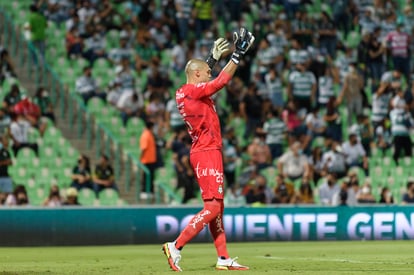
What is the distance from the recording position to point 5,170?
931 inches

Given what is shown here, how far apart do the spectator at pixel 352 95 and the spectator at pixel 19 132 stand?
8.04 metres

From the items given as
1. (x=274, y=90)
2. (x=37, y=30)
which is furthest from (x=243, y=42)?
(x=37, y=30)

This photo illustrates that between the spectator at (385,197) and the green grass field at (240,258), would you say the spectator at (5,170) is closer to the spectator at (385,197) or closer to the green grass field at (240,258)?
the green grass field at (240,258)

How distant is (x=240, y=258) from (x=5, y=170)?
9.02 meters

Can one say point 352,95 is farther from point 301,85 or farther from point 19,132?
point 19,132

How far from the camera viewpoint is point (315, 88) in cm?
2823

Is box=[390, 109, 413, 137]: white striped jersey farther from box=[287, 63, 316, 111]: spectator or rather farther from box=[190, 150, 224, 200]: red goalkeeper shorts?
box=[190, 150, 224, 200]: red goalkeeper shorts

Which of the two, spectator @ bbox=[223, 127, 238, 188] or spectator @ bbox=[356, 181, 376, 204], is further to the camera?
spectator @ bbox=[223, 127, 238, 188]

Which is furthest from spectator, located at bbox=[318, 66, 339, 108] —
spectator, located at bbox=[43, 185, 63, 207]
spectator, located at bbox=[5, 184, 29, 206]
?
spectator, located at bbox=[5, 184, 29, 206]

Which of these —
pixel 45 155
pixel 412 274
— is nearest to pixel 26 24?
pixel 45 155

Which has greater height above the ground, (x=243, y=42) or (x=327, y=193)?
(x=243, y=42)

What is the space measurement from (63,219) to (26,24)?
853 centimetres

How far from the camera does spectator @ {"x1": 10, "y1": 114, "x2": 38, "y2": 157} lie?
2480cm

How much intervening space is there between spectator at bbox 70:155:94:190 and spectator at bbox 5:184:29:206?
1276 millimetres
